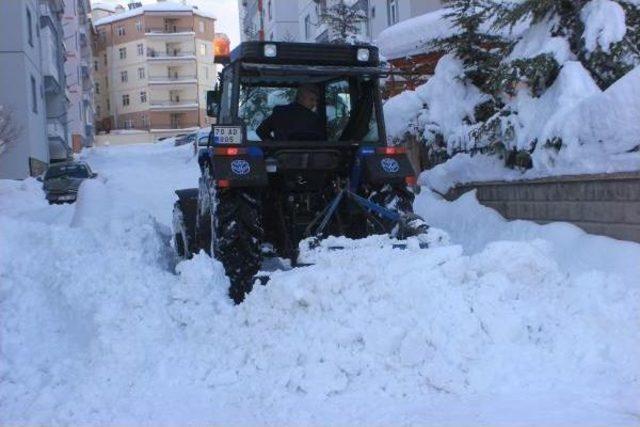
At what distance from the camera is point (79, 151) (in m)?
46.9

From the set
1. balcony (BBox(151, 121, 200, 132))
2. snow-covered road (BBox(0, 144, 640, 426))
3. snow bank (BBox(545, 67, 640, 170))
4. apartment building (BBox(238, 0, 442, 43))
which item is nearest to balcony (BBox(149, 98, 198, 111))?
balcony (BBox(151, 121, 200, 132))

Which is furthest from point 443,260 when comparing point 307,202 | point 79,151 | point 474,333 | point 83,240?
point 79,151

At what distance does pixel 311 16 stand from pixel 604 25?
1241 inches

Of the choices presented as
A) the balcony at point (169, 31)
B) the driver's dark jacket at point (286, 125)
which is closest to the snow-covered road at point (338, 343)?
the driver's dark jacket at point (286, 125)

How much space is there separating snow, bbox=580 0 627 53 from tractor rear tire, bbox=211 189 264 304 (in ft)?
14.0

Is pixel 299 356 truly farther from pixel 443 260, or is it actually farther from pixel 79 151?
pixel 79 151

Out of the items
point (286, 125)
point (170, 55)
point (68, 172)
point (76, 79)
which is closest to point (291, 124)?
point (286, 125)

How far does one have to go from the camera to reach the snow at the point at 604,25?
756 centimetres

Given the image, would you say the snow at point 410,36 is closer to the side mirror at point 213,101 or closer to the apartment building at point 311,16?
the apartment building at point 311,16

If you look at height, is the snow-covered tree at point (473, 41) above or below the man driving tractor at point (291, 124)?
above

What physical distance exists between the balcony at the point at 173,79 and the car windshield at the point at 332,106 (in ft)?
220

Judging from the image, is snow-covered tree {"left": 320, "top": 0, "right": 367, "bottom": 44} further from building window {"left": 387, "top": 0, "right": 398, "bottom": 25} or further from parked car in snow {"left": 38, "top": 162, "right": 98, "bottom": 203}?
parked car in snow {"left": 38, "top": 162, "right": 98, "bottom": 203}

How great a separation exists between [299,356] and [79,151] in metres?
45.4

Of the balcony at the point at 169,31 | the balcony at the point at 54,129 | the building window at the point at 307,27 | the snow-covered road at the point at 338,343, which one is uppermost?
the balcony at the point at 169,31
